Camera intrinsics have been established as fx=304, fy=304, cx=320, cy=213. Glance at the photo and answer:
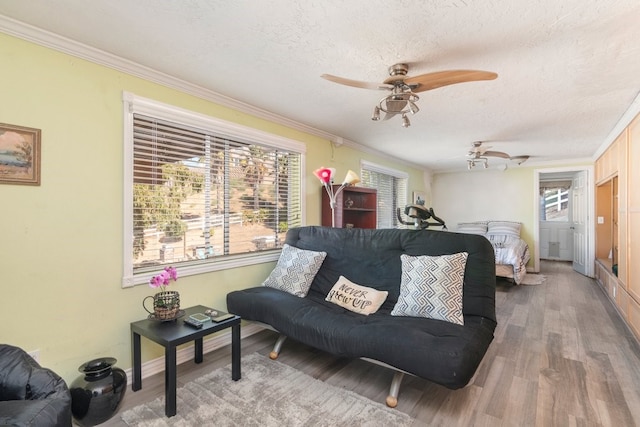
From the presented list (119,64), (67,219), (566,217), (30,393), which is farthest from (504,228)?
(30,393)

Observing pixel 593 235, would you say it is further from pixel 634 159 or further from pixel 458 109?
pixel 458 109

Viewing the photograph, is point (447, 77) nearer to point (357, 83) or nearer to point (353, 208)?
point (357, 83)

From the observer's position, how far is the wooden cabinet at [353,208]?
3.85 m

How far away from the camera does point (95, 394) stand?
1665 mm

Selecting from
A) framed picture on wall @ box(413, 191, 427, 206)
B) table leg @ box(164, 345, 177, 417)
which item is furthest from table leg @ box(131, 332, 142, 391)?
framed picture on wall @ box(413, 191, 427, 206)

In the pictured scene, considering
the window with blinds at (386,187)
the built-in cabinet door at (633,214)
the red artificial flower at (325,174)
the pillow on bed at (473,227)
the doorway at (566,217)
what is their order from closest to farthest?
the built-in cabinet door at (633,214) < the red artificial flower at (325,174) < the window with blinds at (386,187) < the doorway at (566,217) < the pillow on bed at (473,227)

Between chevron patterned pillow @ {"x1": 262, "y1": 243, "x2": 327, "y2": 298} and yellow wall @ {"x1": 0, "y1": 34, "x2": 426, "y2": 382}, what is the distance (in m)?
1.08

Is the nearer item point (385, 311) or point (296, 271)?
point (385, 311)

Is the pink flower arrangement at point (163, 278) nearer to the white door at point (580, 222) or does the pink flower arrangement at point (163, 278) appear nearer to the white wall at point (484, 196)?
the white wall at point (484, 196)

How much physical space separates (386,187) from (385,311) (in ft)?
12.5

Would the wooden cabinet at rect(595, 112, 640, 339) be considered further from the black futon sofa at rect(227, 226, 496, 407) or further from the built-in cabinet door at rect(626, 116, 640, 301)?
the black futon sofa at rect(227, 226, 496, 407)

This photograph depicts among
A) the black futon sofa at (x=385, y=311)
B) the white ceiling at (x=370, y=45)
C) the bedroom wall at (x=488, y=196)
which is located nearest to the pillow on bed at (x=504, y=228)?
the bedroom wall at (x=488, y=196)

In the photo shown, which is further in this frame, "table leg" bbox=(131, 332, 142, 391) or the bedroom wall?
the bedroom wall

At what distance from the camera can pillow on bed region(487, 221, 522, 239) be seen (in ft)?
20.1
